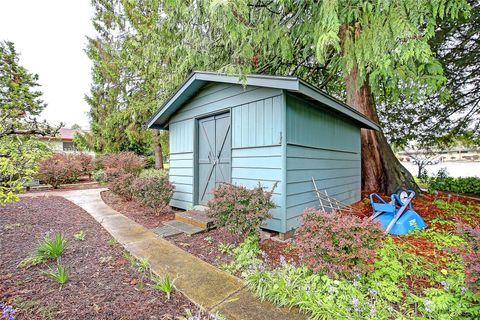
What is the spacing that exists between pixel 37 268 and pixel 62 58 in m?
17.4

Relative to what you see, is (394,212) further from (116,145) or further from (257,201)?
(116,145)

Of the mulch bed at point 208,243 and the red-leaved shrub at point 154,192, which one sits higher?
the red-leaved shrub at point 154,192

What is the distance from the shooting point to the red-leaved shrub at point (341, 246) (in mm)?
2297

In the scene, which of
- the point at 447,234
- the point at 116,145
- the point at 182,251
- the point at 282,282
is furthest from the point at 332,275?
the point at 116,145

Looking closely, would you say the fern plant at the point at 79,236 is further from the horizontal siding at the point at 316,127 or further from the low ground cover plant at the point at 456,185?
the low ground cover plant at the point at 456,185

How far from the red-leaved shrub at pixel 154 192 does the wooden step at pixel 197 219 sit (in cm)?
78

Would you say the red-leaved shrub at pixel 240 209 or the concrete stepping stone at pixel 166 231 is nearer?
→ the red-leaved shrub at pixel 240 209

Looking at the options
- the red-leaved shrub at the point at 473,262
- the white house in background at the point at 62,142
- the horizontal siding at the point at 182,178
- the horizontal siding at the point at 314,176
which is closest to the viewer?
the red-leaved shrub at the point at 473,262

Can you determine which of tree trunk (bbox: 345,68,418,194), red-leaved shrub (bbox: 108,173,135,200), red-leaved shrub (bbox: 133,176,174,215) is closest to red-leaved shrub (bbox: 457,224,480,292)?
red-leaved shrub (bbox: 133,176,174,215)

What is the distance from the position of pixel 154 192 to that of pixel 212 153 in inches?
65.8

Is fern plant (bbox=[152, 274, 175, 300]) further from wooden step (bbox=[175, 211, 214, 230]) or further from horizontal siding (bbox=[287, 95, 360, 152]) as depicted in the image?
horizontal siding (bbox=[287, 95, 360, 152])

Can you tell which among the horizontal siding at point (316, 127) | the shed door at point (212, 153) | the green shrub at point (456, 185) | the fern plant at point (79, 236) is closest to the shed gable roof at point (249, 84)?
the horizontal siding at point (316, 127)

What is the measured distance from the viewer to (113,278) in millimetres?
2695

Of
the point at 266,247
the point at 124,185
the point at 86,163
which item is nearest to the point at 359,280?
the point at 266,247
